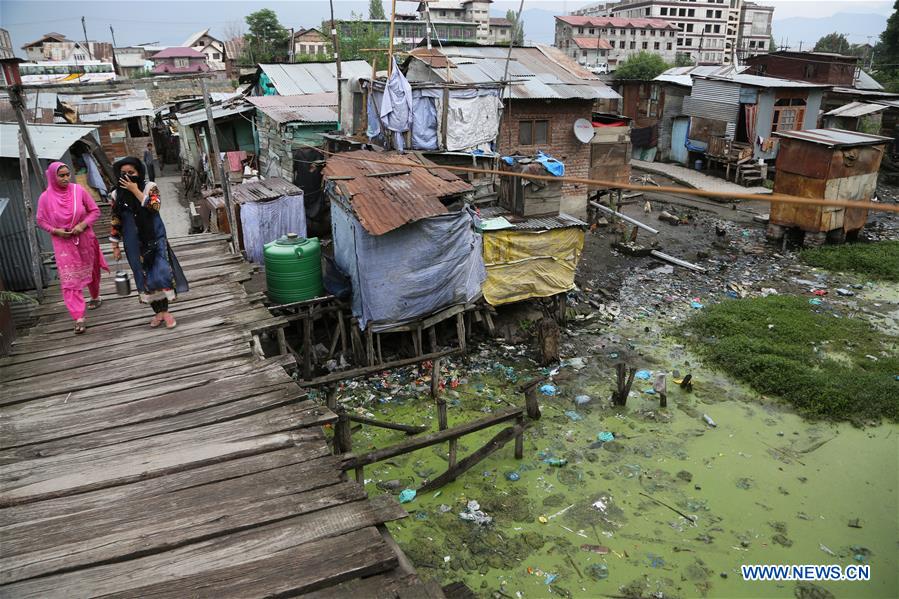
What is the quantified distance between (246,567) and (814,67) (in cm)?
3038

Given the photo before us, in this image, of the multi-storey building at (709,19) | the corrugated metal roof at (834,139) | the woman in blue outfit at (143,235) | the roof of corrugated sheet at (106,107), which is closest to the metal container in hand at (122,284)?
the woman in blue outfit at (143,235)

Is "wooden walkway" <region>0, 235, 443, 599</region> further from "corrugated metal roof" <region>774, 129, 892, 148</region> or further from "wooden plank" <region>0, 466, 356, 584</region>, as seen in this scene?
"corrugated metal roof" <region>774, 129, 892, 148</region>

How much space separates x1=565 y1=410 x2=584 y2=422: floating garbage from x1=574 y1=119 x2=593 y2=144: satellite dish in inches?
370

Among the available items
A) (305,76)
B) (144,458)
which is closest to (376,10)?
(305,76)

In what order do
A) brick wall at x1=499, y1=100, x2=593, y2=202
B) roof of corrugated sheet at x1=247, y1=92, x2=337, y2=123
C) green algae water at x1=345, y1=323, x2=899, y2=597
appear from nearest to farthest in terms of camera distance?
green algae water at x1=345, y1=323, x2=899, y2=597 < roof of corrugated sheet at x1=247, y1=92, x2=337, y2=123 < brick wall at x1=499, y1=100, x2=593, y2=202

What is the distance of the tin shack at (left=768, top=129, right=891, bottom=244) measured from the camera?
14.0 m

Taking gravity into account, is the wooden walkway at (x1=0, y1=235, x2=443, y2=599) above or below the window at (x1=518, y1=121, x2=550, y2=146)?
below

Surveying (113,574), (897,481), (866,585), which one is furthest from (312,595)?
(897,481)

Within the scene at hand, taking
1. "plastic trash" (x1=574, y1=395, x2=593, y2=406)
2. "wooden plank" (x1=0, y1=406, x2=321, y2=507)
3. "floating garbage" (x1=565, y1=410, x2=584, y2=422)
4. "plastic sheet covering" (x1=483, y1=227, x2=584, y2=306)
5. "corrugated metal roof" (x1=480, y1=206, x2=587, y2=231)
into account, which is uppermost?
"corrugated metal roof" (x1=480, y1=206, x2=587, y2=231)

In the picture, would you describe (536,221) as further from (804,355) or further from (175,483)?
(175,483)

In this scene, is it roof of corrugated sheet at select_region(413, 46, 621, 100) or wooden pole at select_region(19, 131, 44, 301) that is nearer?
wooden pole at select_region(19, 131, 44, 301)

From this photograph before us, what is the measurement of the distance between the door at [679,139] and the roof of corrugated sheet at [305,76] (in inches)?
526

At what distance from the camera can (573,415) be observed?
27.0 ft

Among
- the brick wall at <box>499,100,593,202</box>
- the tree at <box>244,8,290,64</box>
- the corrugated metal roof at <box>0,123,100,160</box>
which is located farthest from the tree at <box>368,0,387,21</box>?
the corrugated metal roof at <box>0,123,100,160</box>
